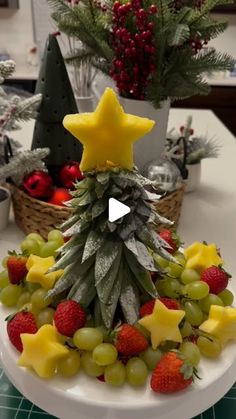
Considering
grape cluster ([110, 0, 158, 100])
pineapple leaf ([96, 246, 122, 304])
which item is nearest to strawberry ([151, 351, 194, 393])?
pineapple leaf ([96, 246, 122, 304])

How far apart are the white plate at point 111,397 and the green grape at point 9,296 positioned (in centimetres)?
10

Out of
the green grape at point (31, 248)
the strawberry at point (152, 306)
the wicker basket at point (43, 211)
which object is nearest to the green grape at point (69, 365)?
the strawberry at point (152, 306)

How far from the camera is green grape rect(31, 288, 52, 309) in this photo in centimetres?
66

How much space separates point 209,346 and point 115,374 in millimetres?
133

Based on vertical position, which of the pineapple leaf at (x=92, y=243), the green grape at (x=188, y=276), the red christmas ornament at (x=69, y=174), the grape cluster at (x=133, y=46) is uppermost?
the grape cluster at (x=133, y=46)

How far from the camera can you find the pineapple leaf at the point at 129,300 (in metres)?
0.64

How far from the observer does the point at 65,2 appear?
1.05 m

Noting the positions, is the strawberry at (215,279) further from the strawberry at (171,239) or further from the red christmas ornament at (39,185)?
the red christmas ornament at (39,185)

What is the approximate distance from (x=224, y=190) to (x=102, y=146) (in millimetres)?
815

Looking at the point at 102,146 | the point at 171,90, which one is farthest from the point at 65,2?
the point at 102,146

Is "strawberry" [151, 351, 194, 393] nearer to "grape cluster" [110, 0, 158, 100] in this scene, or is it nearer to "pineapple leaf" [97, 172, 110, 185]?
"pineapple leaf" [97, 172, 110, 185]

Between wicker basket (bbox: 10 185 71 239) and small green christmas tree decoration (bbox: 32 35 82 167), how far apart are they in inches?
4.3

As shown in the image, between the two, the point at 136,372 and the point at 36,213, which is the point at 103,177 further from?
the point at 36,213

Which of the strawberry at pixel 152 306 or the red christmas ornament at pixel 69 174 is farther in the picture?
the red christmas ornament at pixel 69 174
